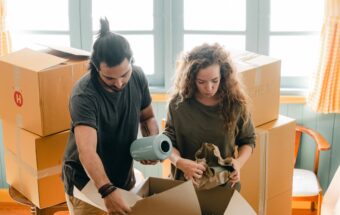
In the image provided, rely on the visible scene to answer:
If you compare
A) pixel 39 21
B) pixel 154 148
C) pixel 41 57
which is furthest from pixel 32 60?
pixel 39 21

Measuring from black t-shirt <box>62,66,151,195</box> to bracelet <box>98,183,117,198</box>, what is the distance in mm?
210

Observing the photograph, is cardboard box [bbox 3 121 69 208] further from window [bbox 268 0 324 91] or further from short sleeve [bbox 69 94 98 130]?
window [bbox 268 0 324 91]

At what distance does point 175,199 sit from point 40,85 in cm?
88

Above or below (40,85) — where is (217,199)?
below

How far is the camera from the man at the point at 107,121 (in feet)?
5.77

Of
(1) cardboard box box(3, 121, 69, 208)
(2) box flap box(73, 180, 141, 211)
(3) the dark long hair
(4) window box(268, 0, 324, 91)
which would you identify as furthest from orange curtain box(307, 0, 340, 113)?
(2) box flap box(73, 180, 141, 211)

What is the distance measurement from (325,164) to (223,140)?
5.12 feet

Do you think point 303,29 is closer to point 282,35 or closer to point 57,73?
point 282,35

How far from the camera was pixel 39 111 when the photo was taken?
237 centimetres

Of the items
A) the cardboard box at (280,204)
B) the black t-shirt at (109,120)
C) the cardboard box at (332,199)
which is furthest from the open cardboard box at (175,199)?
the cardboard box at (332,199)

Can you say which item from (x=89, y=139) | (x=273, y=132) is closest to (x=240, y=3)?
(x=273, y=132)

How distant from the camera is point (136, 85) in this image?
6.73 feet

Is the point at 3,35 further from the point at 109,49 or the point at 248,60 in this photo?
the point at 109,49

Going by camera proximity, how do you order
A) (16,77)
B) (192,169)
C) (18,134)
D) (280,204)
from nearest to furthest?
(192,169) → (16,77) → (18,134) → (280,204)
